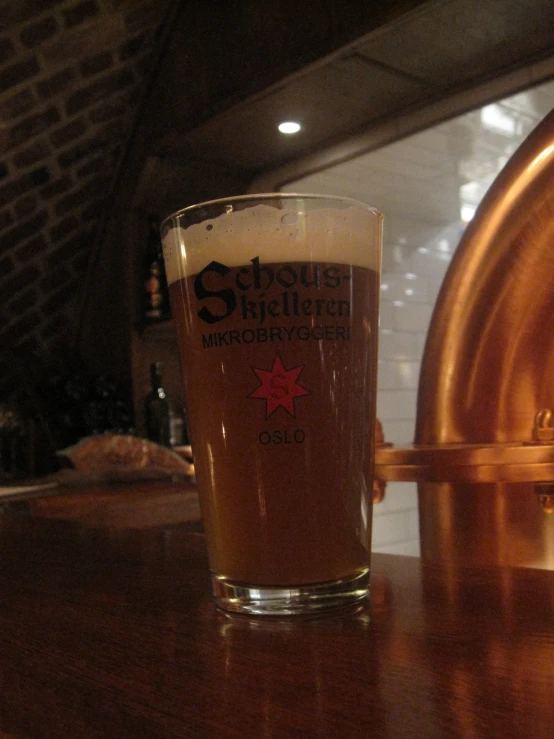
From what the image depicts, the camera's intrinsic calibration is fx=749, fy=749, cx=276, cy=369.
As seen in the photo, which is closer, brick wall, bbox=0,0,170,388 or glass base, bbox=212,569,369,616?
glass base, bbox=212,569,369,616

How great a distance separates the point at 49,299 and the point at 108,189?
1.36 feet

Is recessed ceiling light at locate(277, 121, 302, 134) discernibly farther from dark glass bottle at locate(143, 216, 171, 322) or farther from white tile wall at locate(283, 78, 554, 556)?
dark glass bottle at locate(143, 216, 171, 322)

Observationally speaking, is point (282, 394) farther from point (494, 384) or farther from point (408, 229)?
point (408, 229)

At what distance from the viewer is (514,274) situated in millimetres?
616

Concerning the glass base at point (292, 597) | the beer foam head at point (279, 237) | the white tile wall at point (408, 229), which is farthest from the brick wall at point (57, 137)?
the glass base at point (292, 597)

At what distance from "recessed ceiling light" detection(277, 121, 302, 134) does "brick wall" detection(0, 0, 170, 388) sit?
47cm

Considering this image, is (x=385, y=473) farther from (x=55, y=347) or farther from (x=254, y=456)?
(x=55, y=347)

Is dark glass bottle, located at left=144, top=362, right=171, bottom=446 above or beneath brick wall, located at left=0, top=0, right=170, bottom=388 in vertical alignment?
beneath

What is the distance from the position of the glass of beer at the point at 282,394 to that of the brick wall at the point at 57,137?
1.77 meters

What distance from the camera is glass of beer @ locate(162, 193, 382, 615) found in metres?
0.33

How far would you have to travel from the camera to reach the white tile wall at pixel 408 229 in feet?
6.50

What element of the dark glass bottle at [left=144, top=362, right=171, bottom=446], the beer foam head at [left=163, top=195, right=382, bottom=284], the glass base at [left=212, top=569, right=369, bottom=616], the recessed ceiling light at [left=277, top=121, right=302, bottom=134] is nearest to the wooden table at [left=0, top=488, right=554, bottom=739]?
the glass base at [left=212, top=569, right=369, bottom=616]

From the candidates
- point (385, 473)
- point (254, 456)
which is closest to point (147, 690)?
point (254, 456)

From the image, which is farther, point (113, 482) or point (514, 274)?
point (113, 482)
